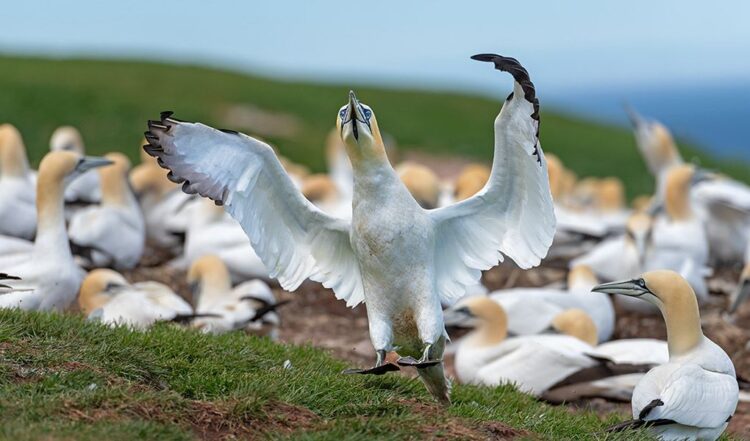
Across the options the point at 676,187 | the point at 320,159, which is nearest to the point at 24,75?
the point at 320,159

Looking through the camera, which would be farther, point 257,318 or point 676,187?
point 676,187

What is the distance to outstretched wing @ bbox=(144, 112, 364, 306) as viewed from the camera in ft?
22.4

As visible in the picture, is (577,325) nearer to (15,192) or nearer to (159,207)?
(15,192)

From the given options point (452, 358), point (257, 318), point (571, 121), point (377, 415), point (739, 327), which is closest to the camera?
point (377, 415)

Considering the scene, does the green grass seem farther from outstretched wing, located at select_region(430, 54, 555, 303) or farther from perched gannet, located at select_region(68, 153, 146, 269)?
perched gannet, located at select_region(68, 153, 146, 269)

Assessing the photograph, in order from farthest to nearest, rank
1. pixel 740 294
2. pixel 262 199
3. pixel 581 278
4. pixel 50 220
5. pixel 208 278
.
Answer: pixel 581 278, pixel 740 294, pixel 208 278, pixel 50 220, pixel 262 199

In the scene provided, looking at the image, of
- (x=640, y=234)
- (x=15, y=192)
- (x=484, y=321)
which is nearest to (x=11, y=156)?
(x=15, y=192)

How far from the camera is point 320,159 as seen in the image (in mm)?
25359

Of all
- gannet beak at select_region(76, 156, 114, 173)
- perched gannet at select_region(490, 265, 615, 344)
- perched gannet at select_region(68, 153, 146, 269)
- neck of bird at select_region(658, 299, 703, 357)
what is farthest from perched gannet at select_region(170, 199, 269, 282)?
neck of bird at select_region(658, 299, 703, 357)

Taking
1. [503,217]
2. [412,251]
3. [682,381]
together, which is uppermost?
[503,217]

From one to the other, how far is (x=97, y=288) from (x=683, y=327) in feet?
16.4

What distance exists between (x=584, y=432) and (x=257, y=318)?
154 inches

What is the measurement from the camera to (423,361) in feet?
21.4

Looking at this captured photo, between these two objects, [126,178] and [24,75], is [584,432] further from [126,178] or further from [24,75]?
[24,75]
